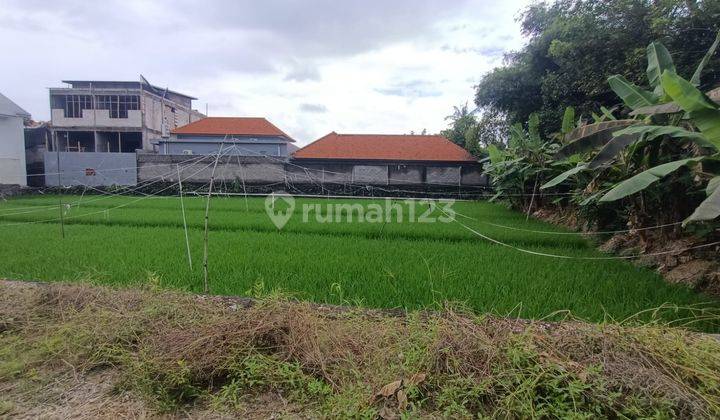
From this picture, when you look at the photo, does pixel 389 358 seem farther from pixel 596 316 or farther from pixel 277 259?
pixel 277 259

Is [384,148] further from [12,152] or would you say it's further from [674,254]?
[12,152]

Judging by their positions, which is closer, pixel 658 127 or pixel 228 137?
pixel 658 127

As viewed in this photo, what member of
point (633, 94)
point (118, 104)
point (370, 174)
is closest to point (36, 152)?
point (118, 104)

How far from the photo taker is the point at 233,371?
2.10m

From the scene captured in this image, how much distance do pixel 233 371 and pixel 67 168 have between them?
21.6 meters

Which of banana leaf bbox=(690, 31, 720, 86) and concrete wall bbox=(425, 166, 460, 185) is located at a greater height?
banana leaf bbox=(690, 31, 720, 86)

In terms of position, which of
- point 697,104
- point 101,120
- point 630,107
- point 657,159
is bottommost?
point 657,159

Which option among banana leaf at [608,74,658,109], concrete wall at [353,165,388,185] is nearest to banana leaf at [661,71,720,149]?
banana leaf at [608,74,658,109]

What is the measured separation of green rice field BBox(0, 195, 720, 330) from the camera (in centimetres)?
339

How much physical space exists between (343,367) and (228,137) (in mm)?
21989

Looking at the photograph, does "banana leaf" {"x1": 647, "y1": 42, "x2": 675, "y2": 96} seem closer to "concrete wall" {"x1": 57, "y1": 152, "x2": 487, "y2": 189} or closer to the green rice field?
the green rice field

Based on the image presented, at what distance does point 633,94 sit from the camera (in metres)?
4.34

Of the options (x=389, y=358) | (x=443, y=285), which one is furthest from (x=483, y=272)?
(x=389, y=358)

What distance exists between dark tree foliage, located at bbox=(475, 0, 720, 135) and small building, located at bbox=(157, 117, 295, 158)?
43.0 feet
